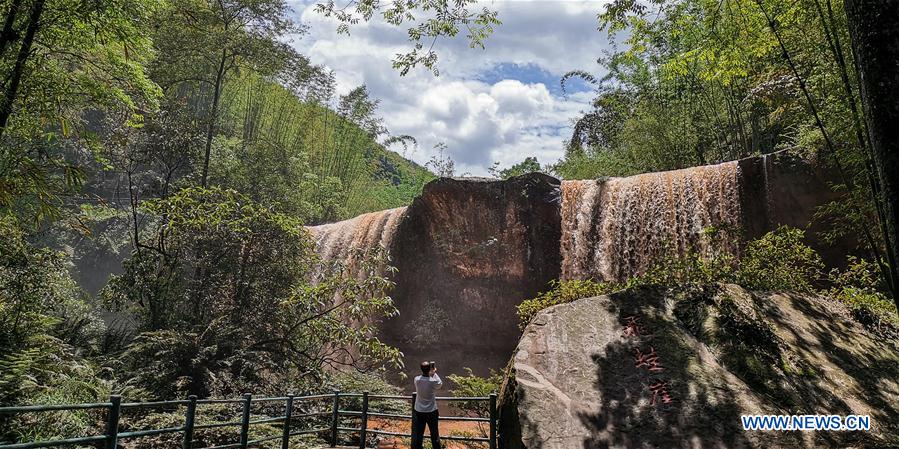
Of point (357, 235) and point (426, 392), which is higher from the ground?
point (357, 235)

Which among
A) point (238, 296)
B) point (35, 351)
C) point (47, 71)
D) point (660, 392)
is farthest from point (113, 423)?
point (238, 296)

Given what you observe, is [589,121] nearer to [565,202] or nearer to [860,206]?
[565,202]

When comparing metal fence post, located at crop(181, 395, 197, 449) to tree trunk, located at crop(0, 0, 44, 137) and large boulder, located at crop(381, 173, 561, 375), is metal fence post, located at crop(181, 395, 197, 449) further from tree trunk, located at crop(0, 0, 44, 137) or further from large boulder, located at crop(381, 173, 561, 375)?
large boulder, located at crop(381, 173, 561, 375)

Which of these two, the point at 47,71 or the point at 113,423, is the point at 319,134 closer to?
the point at 47,71

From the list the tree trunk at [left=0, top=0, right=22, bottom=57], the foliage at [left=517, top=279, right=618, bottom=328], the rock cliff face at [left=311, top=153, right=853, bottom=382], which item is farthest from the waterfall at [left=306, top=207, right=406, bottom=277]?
the tree trunk at [left=0, top=0, right=22, bottom=57]

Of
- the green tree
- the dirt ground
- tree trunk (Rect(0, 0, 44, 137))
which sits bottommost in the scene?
the dirt ground

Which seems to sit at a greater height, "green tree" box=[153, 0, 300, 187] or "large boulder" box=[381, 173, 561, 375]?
"green tree" box=[153, 0, 300, 187]

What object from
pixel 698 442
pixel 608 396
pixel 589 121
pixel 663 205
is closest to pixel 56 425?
pixel 608 396

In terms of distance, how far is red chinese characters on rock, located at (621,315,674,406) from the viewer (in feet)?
14.9

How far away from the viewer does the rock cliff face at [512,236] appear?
37.3 ft

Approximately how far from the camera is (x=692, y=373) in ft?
15.4

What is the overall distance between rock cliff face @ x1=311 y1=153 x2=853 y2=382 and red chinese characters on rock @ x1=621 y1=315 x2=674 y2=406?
659 cm

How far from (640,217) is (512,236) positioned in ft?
11.8

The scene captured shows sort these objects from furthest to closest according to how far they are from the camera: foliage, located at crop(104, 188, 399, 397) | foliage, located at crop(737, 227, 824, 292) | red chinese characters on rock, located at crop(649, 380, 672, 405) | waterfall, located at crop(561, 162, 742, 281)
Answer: waterfall, located at crop(561, 162, 742, 281)
foliage, located at crop(104, 188, 399, 397)
foliage, located at crop(737, 227, 824, 292)
red chinese characters on rock, located at crop(649, 380, 672, 405)
